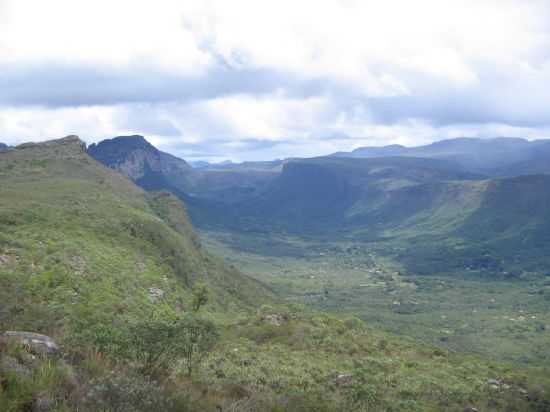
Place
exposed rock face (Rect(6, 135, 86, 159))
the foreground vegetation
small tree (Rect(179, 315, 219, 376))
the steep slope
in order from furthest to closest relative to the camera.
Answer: exposed rock face (Rect(6, 135, 86, 159))
the steep slope
small tree (Rect(179, 315, 219, 376))
the foreground vegetation

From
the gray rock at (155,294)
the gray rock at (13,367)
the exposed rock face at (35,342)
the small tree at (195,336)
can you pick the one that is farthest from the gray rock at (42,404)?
the gray rock at (155,294)

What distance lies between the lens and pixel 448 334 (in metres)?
143

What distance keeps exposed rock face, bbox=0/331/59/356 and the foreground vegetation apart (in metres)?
0.19

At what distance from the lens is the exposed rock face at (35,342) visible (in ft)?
49.1

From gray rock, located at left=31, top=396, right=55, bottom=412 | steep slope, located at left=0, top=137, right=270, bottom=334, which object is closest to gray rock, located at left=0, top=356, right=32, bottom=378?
gray rock, located at left=31, top=396, right=55, bottom=412

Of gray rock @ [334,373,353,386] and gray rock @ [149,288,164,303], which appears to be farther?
gray rock @ [149,288,164,303]

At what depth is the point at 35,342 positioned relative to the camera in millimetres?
15969

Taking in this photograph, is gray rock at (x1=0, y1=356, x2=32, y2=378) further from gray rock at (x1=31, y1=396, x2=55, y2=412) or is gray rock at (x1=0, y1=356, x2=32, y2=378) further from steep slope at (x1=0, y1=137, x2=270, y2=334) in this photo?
steep slope at (x1=0, y1=137, x2=270, y2=334)

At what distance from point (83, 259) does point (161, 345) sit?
35831 millimetres

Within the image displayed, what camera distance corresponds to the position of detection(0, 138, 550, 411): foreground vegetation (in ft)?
44.6

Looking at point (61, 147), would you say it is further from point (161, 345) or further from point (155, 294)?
point (161, 345)

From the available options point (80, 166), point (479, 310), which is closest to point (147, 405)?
point (80, 166)

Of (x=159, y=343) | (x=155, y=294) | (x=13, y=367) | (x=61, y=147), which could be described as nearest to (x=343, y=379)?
(x=159, y=343)

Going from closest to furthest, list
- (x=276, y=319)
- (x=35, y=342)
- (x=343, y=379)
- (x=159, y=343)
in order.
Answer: (x=35, y=342) < (x=159, y=343) < (x=343, y=379) < (x=276, y=319)
